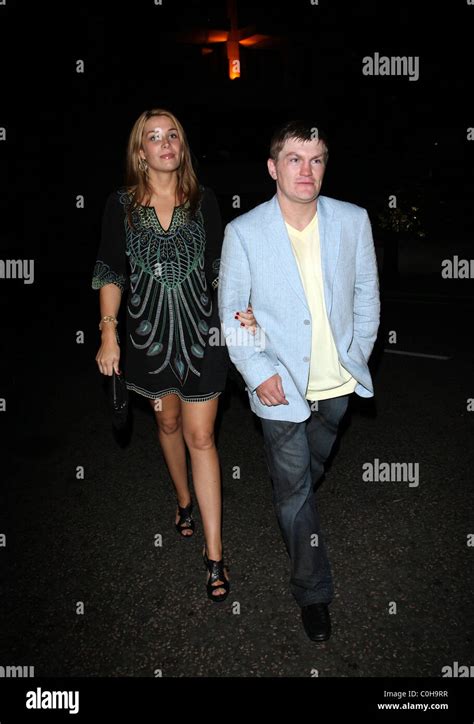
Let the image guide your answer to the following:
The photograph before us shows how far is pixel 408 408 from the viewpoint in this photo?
557cm

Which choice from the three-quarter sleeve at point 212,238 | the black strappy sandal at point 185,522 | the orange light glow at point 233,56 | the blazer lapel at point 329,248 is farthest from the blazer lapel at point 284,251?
the orange light glow at point 233,56

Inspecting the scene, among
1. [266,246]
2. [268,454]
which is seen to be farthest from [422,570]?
[266,246]

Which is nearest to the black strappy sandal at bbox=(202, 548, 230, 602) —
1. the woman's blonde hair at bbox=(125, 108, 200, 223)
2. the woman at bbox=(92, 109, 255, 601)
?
the woman at bbox=(92, 109, 255, 601)

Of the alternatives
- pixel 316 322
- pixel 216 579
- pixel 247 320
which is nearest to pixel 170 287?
pixel 247 320

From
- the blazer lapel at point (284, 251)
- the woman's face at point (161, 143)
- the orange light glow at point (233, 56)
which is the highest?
the orange light glow at point (233, 56)

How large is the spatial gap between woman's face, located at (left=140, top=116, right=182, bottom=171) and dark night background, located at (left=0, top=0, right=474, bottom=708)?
215 cm

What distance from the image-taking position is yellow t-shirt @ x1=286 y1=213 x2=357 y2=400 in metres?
2.73

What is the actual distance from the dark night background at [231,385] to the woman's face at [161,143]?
7.07 ft

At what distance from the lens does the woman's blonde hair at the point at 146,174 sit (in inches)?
115

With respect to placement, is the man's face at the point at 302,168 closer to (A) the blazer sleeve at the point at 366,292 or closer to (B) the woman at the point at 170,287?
(A) the blazer sleeve at the point at 366,292

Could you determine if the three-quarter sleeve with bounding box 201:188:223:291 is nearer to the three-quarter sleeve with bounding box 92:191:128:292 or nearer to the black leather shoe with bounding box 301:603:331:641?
the three-quarter sleeve with bounding box 92:191:128:292

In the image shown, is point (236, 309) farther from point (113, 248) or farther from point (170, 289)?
point (113, 248)

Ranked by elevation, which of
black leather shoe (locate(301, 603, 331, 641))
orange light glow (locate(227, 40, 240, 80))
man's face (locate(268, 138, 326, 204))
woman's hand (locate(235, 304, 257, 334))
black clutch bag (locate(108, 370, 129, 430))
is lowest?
black leather shoe (locate(301, 603, 331, 641))

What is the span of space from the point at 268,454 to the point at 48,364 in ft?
19.3
